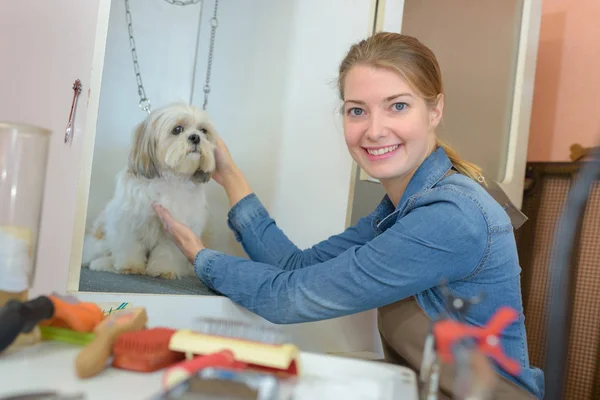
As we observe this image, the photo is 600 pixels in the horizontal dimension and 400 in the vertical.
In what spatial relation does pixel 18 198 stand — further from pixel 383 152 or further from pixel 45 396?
pixel 383 152

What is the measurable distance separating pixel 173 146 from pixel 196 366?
1.04 meters

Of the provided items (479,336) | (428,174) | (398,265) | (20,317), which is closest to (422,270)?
(398,265)

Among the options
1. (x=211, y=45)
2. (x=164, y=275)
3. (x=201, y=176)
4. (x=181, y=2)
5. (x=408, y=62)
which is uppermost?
(x=181, y=2)

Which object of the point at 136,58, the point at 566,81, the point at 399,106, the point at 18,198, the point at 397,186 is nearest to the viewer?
the point at 18,198

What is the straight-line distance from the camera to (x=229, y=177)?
146 cm

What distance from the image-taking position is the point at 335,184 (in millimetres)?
1460

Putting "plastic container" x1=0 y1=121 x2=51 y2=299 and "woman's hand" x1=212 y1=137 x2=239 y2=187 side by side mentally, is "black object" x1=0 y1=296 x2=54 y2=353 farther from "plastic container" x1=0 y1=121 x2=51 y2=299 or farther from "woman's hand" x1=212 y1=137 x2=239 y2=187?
"woman's hand" x1=212 y1=137 x2=239 y2=187

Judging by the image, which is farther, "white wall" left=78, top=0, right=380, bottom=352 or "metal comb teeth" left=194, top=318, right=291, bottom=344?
"white wall" left=78, top=0, right=380, bottom=352

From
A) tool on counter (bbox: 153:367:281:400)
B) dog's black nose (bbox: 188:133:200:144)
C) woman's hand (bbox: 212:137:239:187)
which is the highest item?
dog's black nose (bbox: 188:133:200:144)

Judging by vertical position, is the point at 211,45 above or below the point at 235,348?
above

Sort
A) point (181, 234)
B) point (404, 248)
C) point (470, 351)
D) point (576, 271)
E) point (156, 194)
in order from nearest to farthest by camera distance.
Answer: point (470, 351), point (404, 248), point (181, 234), point (156, 194), point (576, 271)

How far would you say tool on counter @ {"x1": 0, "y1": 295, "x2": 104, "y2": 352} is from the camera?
0.52m

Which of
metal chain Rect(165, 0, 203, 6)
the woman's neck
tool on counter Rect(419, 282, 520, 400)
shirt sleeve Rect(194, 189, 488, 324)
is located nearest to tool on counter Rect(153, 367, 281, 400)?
tool on counter Rect(419, 282, 520, 400)

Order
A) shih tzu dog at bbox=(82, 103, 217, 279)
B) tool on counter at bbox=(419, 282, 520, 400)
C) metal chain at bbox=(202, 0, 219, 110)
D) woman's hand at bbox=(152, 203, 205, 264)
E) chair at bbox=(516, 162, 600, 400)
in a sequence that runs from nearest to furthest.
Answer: tool on counter at bbox=(419, 282, 520, 400), woman's hand at bbox=(152, 203, 205, 264), shih tzu dog at bbox=(82, 103, 217, 279), metal chain at bbox=(202, 0, 219, 110), chair at bbox=(516, 162, 600, 400)
